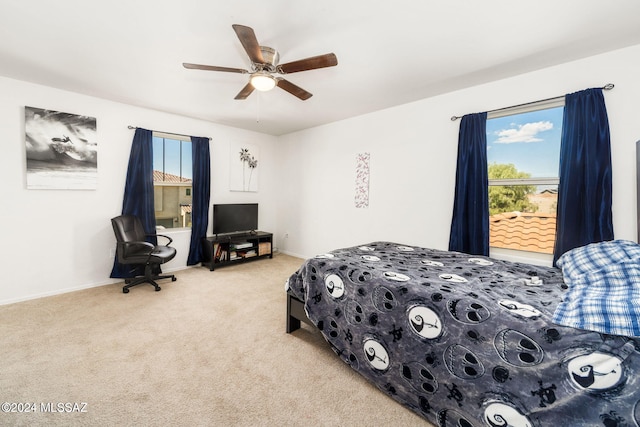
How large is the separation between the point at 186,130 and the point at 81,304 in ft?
9.20

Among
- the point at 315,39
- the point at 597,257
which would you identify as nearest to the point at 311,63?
the point at 315,39

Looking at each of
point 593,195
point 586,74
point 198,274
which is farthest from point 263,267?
point 586,74

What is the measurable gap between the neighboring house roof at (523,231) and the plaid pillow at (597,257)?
3.25 feet

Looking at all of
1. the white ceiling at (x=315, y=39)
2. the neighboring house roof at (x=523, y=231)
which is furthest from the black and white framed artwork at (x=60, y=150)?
the neighboring house roof at (x=523, y=231)

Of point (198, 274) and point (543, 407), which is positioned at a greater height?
point (543, 407)

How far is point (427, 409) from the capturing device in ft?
4.86

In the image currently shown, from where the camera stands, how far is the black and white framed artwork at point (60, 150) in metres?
2.99

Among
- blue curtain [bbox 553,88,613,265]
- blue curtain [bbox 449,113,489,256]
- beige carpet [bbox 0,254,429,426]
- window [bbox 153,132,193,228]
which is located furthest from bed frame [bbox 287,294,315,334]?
window [bbox 153,132,193,228]

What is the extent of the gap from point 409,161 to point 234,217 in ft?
10.4

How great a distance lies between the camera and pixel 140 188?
3.76 metres

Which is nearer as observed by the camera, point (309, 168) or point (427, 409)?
point (427, 409)

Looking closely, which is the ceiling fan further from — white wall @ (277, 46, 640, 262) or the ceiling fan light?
white wall @ (277, 46, 640, 262)

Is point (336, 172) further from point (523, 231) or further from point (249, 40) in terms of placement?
point (249, 40)

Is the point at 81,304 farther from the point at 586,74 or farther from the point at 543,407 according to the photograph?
the point at 586,74
